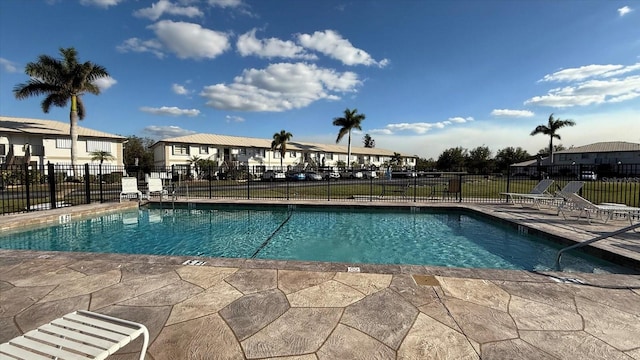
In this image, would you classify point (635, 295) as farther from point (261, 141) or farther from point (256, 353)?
point (261, 141)

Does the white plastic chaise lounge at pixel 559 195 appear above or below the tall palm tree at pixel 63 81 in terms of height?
below

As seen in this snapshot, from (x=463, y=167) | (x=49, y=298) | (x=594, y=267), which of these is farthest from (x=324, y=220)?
(x=463, y=167)

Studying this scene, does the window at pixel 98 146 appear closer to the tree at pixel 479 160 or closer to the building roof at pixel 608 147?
the tree at pixel 479 160

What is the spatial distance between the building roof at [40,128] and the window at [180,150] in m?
5.80

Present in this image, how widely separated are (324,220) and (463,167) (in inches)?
2284

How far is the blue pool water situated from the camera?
6230mm

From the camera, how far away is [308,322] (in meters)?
2.78

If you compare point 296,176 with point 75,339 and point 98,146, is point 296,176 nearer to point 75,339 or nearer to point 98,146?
point 98,146

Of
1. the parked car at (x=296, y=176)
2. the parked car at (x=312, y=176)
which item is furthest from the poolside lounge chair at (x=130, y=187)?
the parked car at (x=312, y=176)

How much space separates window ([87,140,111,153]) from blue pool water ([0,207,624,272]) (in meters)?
26.1

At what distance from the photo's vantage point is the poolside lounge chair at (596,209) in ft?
23.6

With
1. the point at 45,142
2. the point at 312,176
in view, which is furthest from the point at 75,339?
the point at 45,142

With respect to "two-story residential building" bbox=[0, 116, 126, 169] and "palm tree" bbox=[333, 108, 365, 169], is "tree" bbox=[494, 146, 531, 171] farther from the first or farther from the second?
"two-story residential building" bbox=[0, 116, 126, 169]

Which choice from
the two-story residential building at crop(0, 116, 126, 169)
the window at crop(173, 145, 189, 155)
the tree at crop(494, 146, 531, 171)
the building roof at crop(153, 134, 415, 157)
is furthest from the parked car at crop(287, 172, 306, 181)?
the tree at crop(494, 146, 531, 171)
